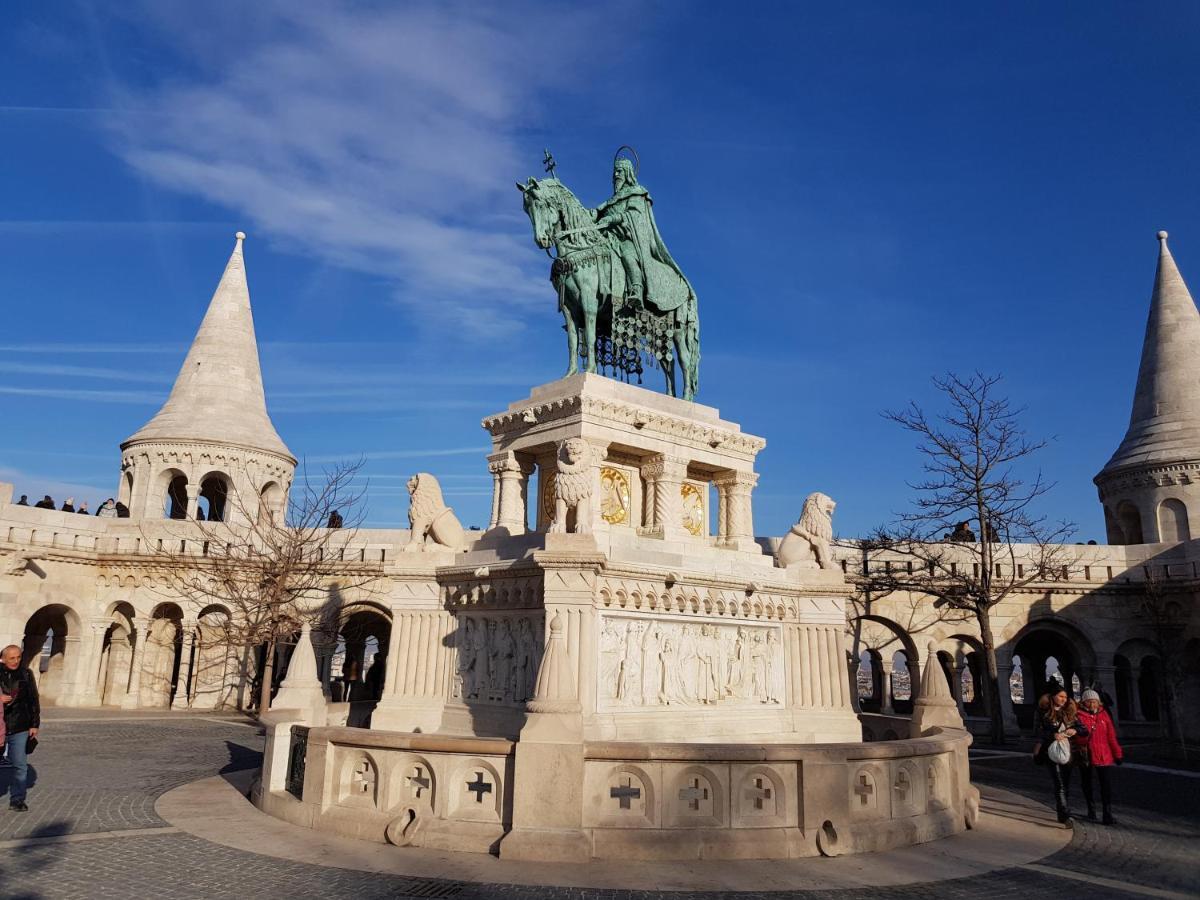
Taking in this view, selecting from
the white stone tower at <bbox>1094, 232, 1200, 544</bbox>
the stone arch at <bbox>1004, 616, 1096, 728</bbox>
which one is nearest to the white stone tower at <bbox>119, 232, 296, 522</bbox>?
the stone arch at <bbox>1004, 616, 1096, 728</bbox>

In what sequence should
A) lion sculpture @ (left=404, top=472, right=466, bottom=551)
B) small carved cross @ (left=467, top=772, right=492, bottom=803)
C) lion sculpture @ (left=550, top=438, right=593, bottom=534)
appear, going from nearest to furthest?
small carved cross @ (left=467, top=772, right=492, bottom=803)
lion sculpture @ (left=550, top=438, right=593, bottom=534)
lion sculpture @ (left=404, top=472, right=466, bottom=551)

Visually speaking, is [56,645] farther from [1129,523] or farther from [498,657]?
[1129,523]

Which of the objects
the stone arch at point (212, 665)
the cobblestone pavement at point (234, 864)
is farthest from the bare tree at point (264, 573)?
the cobblestone pavement at point (234, 864)

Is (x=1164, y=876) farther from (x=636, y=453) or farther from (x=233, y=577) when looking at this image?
(x=233, y=577)

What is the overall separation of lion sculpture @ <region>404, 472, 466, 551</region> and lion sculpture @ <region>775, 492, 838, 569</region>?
5161mm

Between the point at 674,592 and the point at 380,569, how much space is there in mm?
21101

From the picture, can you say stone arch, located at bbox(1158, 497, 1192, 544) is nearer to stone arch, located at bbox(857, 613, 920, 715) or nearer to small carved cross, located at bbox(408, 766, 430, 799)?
stone arch, located at bbox(857, 613, 920, 715)

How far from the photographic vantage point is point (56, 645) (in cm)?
3067

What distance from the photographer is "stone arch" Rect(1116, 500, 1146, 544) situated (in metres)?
34.0

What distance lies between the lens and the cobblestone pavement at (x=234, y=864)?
630cm

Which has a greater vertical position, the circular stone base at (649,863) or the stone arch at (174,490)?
the stone arch at (174,490)

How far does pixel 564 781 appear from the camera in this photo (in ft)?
23.8

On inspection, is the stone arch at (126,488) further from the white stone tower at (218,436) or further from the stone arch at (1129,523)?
the stone arch at (1129,523)

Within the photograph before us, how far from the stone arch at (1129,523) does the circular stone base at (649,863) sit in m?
29.6
